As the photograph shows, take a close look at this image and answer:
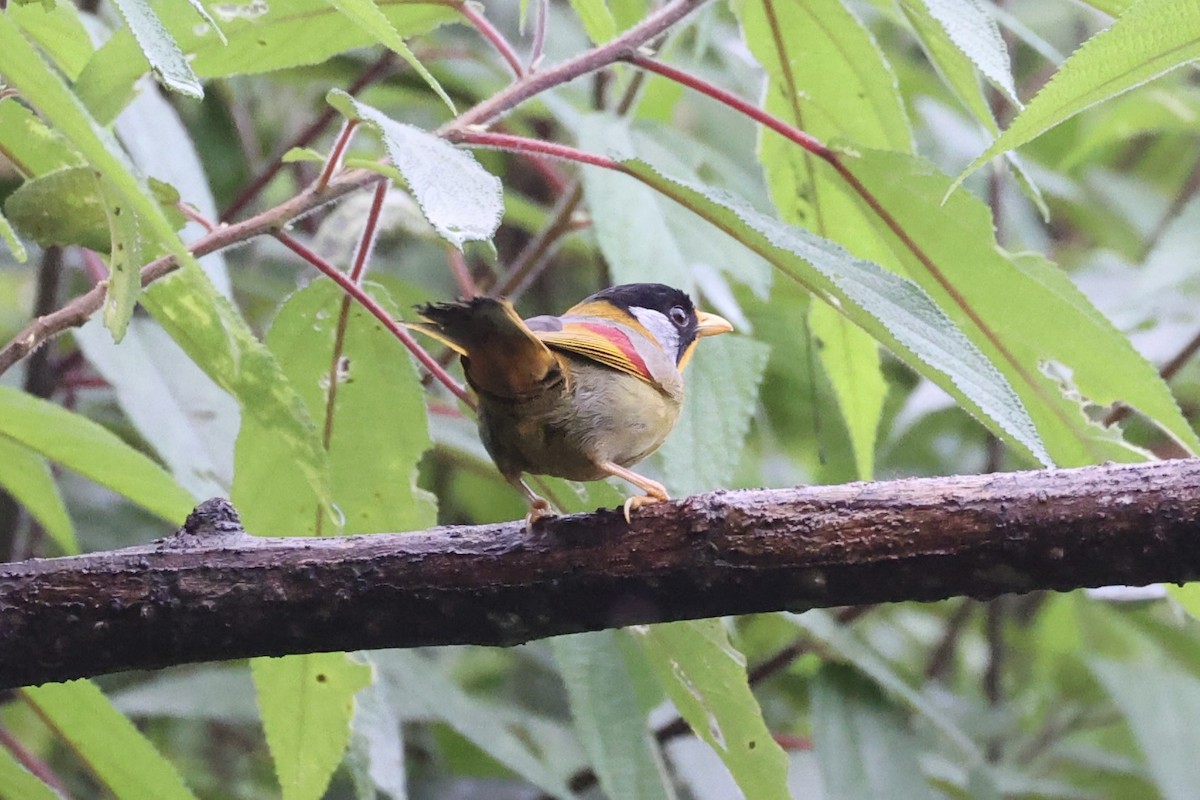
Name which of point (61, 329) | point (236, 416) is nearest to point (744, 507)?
point (61, 329)

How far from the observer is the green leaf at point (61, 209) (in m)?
1.26

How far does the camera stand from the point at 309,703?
1.65 m

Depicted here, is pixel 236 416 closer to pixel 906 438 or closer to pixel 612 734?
pixel 612 734

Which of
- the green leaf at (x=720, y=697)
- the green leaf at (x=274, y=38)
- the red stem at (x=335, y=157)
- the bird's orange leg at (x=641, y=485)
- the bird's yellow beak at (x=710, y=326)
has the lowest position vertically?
the green leaf at (x=720, y=697)

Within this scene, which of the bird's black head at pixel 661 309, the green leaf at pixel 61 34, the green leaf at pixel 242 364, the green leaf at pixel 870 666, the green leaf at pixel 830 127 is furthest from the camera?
the green leaf at pixel 870 666

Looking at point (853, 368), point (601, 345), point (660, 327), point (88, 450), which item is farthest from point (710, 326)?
point (88, 450)

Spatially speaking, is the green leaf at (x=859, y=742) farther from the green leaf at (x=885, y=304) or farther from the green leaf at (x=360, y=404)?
the green leaf at (x=885, y=304)

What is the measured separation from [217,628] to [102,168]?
50 centimetres

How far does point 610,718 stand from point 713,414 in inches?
19.8

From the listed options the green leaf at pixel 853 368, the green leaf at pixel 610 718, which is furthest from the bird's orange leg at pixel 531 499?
the green leaf at pixel 853 368

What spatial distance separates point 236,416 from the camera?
7.30 feet

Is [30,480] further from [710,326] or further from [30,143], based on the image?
[710,326]

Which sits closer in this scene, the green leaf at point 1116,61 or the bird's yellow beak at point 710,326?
the green leaf at point 1116,61

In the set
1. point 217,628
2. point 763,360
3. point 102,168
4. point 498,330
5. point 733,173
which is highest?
point 733,173
